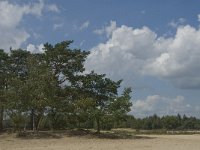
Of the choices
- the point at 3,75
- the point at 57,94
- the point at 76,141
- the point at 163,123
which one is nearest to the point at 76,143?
the point at 76,141

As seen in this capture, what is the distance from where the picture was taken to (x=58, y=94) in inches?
2076

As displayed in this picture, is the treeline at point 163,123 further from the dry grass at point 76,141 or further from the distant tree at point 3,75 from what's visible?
the dry grass at point 76,141

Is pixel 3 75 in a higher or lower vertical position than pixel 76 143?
higher

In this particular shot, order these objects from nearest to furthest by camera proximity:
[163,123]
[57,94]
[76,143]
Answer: [76,143]
[57,94]
[163,123]

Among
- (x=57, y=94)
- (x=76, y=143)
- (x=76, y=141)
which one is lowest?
(x=76, y=143)

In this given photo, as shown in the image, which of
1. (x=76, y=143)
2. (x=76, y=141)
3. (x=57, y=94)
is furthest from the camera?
(x=57, y=94)

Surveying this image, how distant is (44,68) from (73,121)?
7266mm

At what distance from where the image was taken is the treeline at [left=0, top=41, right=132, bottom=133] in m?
49.4

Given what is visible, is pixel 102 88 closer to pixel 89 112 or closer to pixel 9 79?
pixel 89 112

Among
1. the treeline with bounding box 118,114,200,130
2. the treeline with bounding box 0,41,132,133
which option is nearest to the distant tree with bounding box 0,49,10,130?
the treeline with bounding box 0,41,132,133

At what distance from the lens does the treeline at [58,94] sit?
162 feet

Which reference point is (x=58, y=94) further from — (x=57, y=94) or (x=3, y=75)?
(x=3, y=75)

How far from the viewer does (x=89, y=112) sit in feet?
167

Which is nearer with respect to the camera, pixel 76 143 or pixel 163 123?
pixel 76 143
